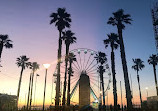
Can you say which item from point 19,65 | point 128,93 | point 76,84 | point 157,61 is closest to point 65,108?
point 128,93

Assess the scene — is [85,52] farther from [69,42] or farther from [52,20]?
[52,20]

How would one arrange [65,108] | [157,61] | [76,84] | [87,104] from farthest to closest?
[157,61] → [76,84] → [87,104] → [65,108]

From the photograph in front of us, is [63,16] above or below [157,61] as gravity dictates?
above

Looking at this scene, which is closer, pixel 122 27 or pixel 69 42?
pixel 122 27

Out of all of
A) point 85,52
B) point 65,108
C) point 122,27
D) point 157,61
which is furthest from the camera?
point 157,61

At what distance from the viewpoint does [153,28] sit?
42375mm

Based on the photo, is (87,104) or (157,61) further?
(157,61)

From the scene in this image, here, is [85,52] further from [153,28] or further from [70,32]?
[153,28]

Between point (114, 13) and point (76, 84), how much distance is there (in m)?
21.7

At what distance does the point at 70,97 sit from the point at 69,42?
1466 cm

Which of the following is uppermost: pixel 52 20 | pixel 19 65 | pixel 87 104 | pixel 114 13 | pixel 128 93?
pixel 114 13

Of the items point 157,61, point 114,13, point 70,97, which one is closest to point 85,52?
point 70,97

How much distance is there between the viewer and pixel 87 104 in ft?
134

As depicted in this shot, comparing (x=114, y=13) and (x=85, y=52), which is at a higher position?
(x=114, y=13)
